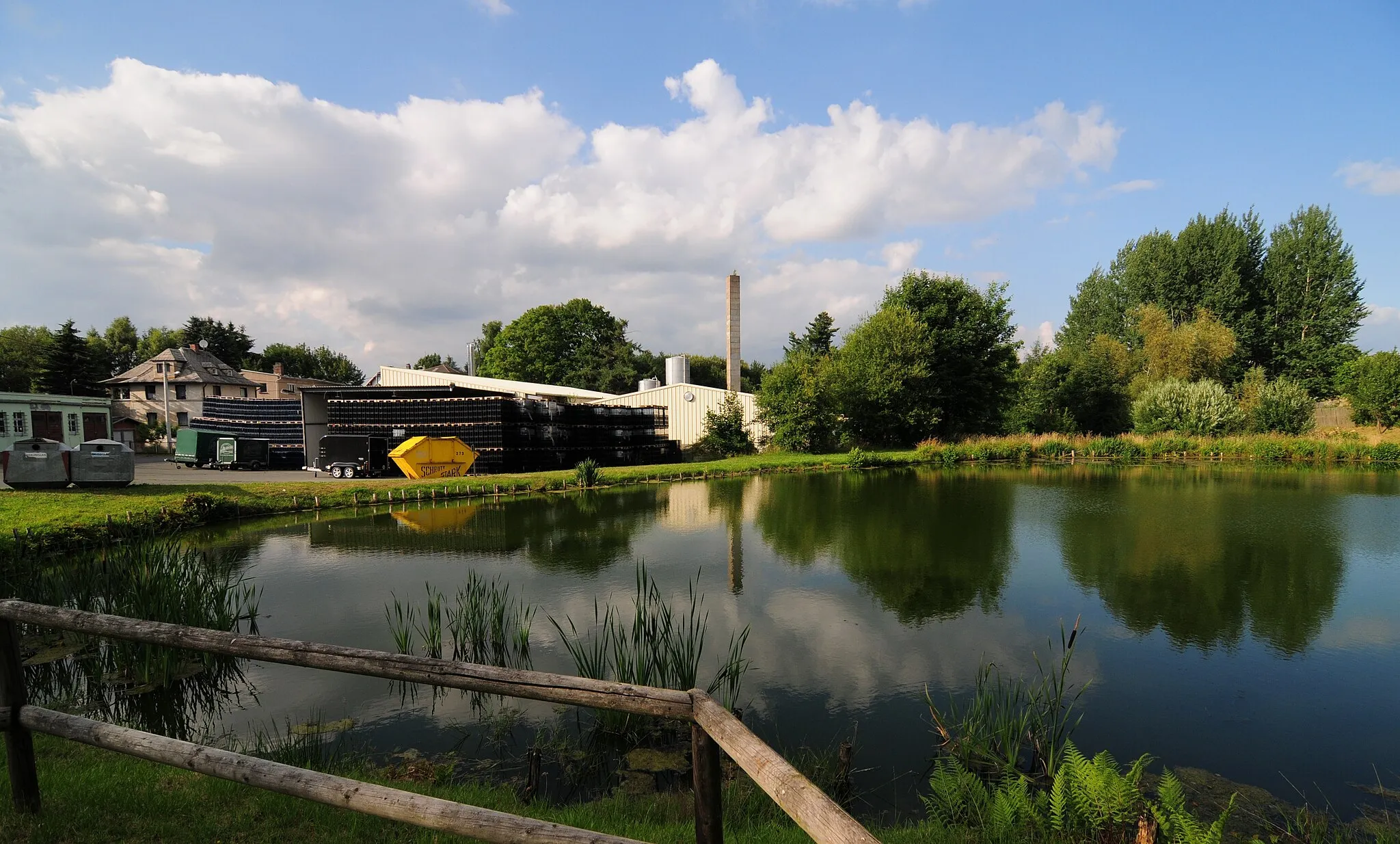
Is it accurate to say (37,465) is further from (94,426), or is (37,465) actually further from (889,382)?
(889,382)

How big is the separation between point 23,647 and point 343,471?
1806 cm

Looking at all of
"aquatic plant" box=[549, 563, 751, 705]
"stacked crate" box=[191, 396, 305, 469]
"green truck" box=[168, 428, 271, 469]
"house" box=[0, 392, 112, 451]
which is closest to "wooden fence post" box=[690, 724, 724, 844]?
"aquatic plant" box=[549, 563, 751, 705]

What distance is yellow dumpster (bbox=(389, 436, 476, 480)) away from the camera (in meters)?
24.5

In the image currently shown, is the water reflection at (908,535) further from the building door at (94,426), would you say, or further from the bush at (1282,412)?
the building door at (94,426)

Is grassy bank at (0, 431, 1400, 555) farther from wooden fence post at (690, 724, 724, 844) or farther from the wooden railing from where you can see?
wooden fence post at (690, 724, 724, 844)

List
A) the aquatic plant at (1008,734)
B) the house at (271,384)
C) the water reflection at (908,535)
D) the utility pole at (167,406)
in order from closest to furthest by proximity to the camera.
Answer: the aquatic plant at (1008,734)
the water reflection at (908,535)
the utility pole at (167,406)
the house at (271,384)

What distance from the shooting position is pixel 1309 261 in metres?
48.7

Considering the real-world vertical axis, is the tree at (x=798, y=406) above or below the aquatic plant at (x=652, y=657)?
above

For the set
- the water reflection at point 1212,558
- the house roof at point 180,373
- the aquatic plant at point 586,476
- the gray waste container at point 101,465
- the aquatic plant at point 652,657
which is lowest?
the water reflection at point 1212,558

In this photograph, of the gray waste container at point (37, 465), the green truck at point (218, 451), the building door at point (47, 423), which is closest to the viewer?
the gray waste container at point (37, 465)

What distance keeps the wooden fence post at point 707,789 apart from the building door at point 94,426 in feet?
139

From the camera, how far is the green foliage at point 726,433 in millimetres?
35844

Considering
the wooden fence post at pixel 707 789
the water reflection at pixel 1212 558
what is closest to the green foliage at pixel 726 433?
the water reflection at pixel 1212 558

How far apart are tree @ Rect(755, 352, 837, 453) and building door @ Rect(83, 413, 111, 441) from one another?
32.9 meters
